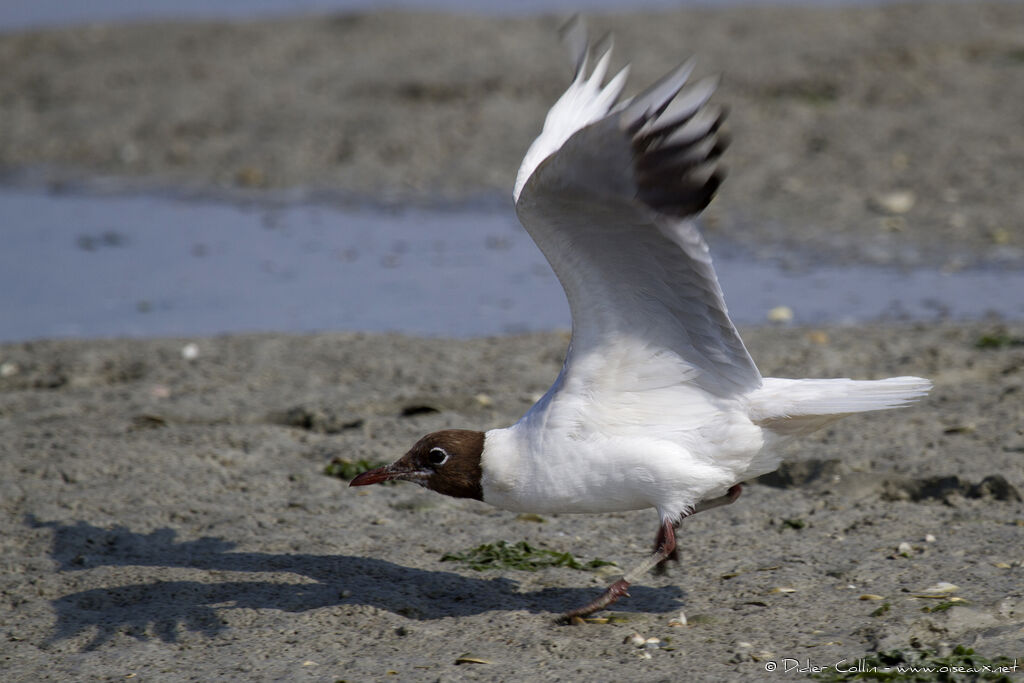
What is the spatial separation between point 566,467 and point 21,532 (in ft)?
7.70

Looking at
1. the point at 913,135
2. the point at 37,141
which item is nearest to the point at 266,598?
the point at 913,135

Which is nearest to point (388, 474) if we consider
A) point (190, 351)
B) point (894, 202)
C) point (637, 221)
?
point (637, 221)

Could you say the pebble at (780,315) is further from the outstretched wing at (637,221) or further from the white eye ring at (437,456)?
the white eye ring at (437,456)

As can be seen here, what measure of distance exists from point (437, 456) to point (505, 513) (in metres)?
0.90

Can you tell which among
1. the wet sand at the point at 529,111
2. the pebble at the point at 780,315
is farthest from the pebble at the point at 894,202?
the pebble at the point at 780,315

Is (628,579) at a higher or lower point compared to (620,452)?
lower

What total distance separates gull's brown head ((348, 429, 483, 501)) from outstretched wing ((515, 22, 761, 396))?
0.53 meters

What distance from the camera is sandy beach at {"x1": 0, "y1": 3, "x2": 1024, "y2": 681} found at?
4215 mm

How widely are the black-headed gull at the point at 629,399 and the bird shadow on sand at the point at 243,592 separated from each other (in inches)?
13.9

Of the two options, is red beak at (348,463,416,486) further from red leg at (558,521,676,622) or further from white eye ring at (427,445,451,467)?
red leg at (558,521,676,622)

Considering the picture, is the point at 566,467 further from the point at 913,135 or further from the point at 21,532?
the point at 913,135

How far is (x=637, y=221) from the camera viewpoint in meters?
3.95

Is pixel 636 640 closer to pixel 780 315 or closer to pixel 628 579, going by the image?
pixel 628 579

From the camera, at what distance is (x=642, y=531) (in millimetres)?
5230
